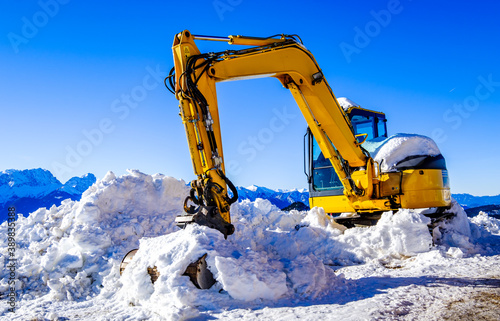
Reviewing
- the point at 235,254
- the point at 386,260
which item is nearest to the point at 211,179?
the point at 235,254

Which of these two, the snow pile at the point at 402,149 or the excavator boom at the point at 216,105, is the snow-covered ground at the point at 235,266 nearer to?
the excavator boom at the point at 216,105

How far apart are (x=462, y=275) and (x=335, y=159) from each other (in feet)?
10.7

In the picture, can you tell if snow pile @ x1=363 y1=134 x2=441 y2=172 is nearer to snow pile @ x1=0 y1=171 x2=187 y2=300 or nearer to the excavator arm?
the excavator arm

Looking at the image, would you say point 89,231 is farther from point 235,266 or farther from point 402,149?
point 402,149

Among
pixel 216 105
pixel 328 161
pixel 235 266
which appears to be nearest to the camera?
pixel 235 266

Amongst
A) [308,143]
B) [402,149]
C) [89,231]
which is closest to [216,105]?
[89,231]

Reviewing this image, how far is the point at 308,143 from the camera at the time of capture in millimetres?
9070

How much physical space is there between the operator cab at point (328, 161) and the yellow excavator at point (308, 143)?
0.08 ft

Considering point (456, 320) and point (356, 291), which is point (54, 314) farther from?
point (456, 320)

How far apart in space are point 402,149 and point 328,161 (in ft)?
5.27

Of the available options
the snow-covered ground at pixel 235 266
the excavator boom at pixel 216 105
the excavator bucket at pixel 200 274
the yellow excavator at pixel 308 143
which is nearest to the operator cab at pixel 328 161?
the yellow excavator at pixel 308 143

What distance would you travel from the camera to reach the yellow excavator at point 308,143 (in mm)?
5266

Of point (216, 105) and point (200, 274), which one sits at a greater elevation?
point (216, 105)

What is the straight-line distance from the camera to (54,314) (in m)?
4.35
